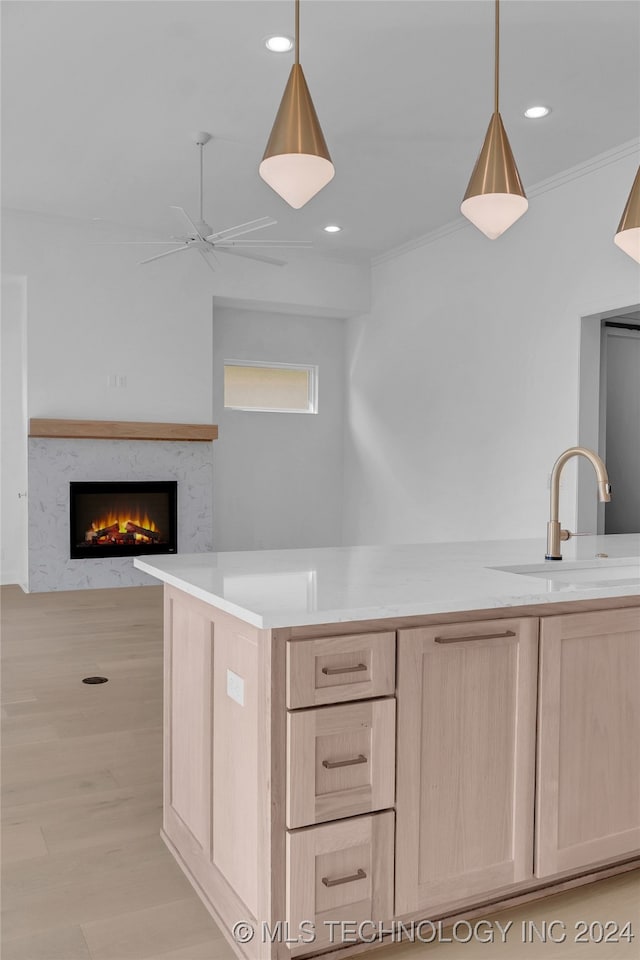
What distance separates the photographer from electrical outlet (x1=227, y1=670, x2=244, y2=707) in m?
1.71

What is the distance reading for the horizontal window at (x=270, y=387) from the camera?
25.5 feet

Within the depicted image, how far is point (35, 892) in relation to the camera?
200 cm

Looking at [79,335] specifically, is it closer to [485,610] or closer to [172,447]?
[172,447]

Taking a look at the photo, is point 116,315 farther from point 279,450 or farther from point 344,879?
point 344,879

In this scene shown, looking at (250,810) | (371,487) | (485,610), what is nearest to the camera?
(250,810)

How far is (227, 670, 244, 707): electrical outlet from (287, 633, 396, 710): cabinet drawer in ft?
0.55

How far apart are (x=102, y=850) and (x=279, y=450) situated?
232 inches

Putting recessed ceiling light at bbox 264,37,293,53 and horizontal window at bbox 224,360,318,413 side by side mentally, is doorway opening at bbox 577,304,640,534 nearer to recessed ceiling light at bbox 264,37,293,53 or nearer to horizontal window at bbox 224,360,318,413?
recessed ceiling light at bbox 264,37,293,53

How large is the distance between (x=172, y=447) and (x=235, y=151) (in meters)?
2.79

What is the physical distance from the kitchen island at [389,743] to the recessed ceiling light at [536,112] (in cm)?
326

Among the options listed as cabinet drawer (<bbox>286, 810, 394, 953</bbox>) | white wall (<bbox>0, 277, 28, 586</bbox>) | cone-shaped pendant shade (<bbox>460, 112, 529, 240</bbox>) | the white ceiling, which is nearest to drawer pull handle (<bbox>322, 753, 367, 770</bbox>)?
cabinet drawer (<bbox>286, 810, 394, 953</bbox>)

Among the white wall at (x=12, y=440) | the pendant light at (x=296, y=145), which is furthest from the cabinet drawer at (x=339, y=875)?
the white wall at (x=12, y=440)

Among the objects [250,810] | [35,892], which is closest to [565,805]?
[250,810]

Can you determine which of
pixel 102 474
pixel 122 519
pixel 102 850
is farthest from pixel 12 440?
pixel 102 850
